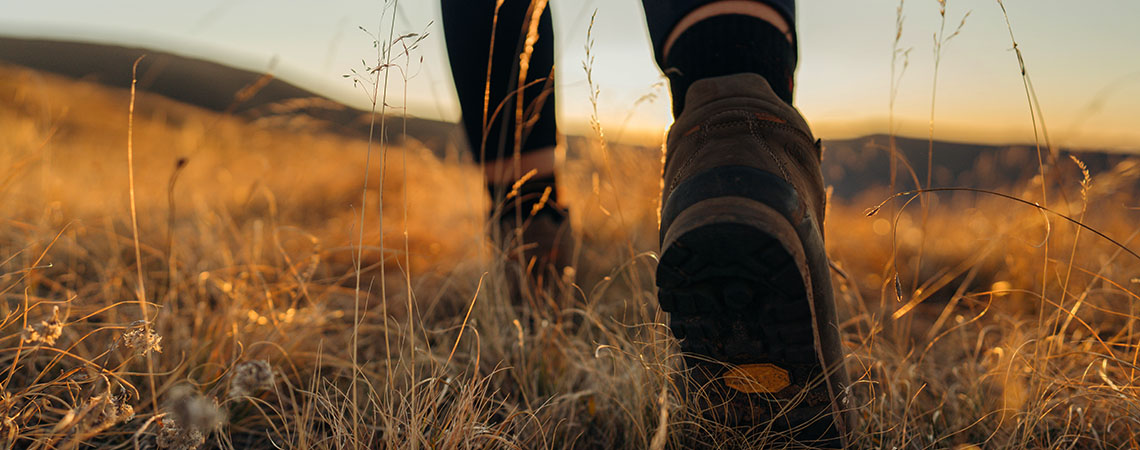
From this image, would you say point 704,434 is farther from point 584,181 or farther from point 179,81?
point 179,81

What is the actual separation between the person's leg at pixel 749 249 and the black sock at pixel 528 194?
25.8 inches

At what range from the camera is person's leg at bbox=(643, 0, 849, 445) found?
2.50 ft

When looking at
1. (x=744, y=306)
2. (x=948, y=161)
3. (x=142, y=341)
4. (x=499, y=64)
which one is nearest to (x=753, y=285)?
(x=744, y=306)

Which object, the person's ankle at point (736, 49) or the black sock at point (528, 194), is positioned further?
the black sock at point (528, 194)

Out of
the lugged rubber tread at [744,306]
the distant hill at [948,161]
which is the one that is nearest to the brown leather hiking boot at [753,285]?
the lugged rubber tread at [744,306]

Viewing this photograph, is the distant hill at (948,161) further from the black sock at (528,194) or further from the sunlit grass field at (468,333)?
the black sock at (528,194)

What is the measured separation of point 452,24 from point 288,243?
75.1 inches

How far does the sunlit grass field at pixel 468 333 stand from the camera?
33.8 inches

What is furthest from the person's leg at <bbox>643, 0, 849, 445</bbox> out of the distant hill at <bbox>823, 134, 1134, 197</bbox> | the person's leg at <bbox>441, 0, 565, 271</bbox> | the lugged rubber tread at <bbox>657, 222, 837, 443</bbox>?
the person's leg at <bbox>441, 0, 565, 271</bbox>

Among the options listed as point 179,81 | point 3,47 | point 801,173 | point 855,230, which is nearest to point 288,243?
point 801,173

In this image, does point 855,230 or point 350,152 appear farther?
point 350,152

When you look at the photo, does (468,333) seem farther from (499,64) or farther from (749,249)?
→ (749,249)

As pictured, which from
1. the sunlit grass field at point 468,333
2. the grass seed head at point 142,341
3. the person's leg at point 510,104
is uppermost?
the person's leg at point 510,104

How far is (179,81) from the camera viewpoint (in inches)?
765
